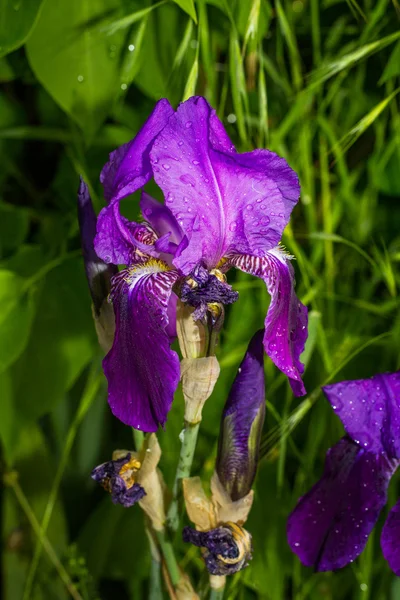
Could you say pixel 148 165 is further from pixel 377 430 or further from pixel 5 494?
pixel 5 494

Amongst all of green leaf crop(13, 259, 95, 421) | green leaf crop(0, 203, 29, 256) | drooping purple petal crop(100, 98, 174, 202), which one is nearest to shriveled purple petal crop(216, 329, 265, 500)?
drooping purple petal crop(100, 98, 174, 202)

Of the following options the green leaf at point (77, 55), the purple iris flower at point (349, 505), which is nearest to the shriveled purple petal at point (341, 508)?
the purple iris flower at point (349, 505)

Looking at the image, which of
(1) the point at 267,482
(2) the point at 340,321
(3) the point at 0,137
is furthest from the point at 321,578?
(3) the point at 0,137

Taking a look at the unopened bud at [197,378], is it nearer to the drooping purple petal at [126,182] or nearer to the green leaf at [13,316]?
the drooping purple petal at [126,182]

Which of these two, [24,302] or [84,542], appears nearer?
[24,302]

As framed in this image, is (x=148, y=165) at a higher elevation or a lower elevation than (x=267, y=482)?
higher

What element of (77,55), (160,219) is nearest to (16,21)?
(77,55)

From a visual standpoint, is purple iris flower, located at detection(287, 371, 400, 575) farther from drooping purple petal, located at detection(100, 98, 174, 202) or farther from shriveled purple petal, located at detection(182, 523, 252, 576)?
drooping purple petal, located at detection(100, 98, 174, 202)

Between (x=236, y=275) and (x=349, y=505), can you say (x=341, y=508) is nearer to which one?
(x=349, y=505)
